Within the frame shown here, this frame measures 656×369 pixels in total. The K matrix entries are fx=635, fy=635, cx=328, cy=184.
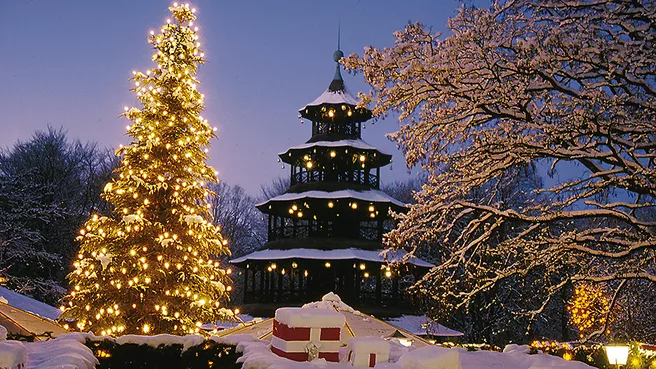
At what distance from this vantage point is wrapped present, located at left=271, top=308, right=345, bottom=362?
7.33 m

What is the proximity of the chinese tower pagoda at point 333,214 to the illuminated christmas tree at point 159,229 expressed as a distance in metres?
13.3

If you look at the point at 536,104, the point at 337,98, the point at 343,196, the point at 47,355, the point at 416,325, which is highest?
the point at 337,98

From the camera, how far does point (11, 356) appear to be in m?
5.30

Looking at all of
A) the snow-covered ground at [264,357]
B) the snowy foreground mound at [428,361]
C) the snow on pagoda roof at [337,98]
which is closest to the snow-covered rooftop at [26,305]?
the snow-covered ground at [264,357]

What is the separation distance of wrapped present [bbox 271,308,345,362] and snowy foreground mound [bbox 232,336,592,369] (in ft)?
1.10

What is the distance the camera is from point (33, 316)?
15289mm

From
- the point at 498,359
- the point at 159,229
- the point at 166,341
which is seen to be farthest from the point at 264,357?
the point at 159,229

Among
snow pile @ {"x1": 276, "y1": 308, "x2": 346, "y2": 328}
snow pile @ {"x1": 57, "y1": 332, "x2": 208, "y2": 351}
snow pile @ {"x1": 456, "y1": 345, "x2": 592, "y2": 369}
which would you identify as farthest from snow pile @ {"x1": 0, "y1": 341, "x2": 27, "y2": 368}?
snow pile @ {"x1": 456, "y1": 345, "x2": 592, "y2": 369}

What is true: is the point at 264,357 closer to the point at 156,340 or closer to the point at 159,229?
the point at 156,340

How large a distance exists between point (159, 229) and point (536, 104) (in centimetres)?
1070

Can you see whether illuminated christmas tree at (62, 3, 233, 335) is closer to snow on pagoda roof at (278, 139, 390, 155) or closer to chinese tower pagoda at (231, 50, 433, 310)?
chinese tower pagoda at (231, 50, 433, 310)

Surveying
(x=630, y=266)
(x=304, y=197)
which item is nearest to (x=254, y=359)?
(x=630, y=266)

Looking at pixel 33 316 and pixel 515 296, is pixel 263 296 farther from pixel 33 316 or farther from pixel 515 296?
pixel 33 316

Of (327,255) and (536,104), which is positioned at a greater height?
(536,104)
